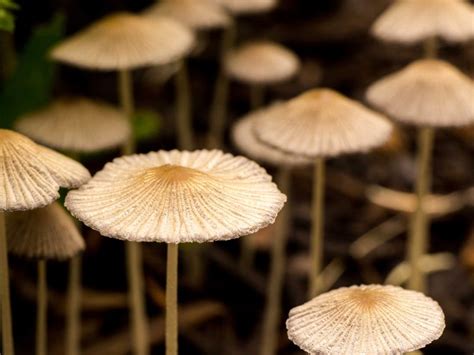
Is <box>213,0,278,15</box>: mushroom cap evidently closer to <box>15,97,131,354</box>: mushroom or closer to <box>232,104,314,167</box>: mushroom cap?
<box>232,104,314,167</box>: mushroom cap

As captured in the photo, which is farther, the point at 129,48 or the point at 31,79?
the point at 31,79

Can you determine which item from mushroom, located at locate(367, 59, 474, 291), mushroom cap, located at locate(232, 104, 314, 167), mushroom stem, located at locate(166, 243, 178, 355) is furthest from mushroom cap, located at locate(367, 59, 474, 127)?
mushroom stem, located at locate(166, 243, 178, 355)

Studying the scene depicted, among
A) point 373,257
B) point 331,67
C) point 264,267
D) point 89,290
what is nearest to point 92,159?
point 89,290

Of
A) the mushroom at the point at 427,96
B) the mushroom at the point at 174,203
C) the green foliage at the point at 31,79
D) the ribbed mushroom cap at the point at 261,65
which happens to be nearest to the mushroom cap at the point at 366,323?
the mushroom at the point at 174,203

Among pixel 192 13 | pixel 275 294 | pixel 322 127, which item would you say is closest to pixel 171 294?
pixel 322 127

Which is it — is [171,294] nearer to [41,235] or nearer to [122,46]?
[41,235]

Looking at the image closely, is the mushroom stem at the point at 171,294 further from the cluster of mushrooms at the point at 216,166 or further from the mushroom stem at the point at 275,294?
the mushroom stem at the point at 275,294
